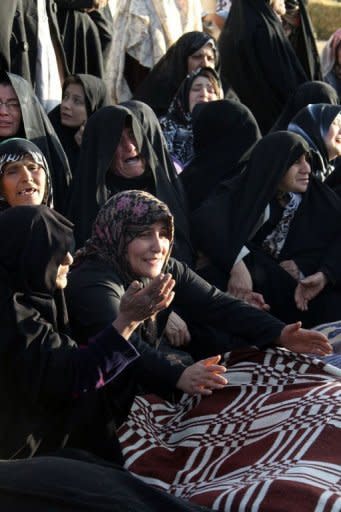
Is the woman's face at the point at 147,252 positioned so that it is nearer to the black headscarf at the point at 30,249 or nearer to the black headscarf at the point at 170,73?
the black headscarf at the point at 30,249

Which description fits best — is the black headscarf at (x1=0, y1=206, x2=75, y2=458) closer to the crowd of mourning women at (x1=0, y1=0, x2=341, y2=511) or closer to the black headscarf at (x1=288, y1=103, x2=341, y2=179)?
the crowd of mourning women at (x1=0, y1=0, x2=341, y2=511)

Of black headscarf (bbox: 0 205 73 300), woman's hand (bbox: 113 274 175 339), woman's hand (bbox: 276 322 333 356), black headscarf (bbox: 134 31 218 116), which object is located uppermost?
black headscarf (bbox: 0 205 73 300)

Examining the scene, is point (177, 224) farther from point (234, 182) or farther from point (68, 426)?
point (68, 426)

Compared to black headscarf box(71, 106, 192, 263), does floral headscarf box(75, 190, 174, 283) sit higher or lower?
higher

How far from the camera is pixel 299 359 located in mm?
4008

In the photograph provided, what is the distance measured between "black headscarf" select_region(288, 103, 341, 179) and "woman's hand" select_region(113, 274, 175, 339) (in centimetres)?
265

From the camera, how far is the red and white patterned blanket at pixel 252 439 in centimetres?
318

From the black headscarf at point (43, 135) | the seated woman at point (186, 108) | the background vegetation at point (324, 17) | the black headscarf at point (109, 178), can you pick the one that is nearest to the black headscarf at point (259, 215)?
the black headscarf at point (109, 178)

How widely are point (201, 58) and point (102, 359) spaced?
12.1 feet

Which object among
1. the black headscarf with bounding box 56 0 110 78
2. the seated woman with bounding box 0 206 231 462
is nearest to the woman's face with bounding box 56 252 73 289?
the seated woman with bounding box 0 206 231 462

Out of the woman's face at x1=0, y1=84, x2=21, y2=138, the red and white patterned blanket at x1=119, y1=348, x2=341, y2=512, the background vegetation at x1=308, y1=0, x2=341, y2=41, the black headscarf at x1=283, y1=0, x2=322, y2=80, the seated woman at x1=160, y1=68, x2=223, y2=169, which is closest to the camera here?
the red and white patterned blanket at x1=119, y1=348, x2=341, y2=512

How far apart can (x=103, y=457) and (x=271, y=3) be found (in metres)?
4.44

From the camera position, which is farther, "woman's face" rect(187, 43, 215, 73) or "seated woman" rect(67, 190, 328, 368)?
"woman's face" rect(187, 43, 215, 73)

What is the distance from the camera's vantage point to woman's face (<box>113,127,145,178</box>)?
5.28 meters
